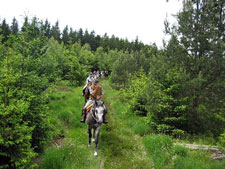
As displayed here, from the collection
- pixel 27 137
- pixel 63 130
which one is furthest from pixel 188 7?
pixel 27 137

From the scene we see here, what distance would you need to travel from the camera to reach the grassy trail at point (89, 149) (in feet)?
22.2

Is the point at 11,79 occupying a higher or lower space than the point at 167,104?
higher

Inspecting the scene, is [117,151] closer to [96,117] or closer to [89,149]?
[89,149]

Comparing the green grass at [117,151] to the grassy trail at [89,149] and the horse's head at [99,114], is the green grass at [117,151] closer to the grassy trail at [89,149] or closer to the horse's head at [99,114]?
the grassy trail at [89,149]

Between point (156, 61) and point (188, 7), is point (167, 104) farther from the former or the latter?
point (188, 7)

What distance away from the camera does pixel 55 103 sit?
12719mm

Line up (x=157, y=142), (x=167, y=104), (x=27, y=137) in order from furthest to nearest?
(x=167, y=104) → (x=157, y=142) → (x=27, y=137)

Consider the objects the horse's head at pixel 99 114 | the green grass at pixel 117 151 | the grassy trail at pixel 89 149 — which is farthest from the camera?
the horse's head at pixel 99 114

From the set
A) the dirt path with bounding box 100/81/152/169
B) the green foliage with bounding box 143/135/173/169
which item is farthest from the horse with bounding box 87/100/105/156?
the green foliage with bounding box 143/135/173/169

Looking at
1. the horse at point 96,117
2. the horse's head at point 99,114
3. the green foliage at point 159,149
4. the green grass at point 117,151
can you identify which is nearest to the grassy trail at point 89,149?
the green grass at point 117,151

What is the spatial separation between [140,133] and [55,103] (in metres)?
6.41

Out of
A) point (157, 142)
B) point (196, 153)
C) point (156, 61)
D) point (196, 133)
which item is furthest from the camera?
point (156, 61)

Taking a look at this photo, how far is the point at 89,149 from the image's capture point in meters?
8.58

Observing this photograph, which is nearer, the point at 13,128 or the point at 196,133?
the point at 13,128
